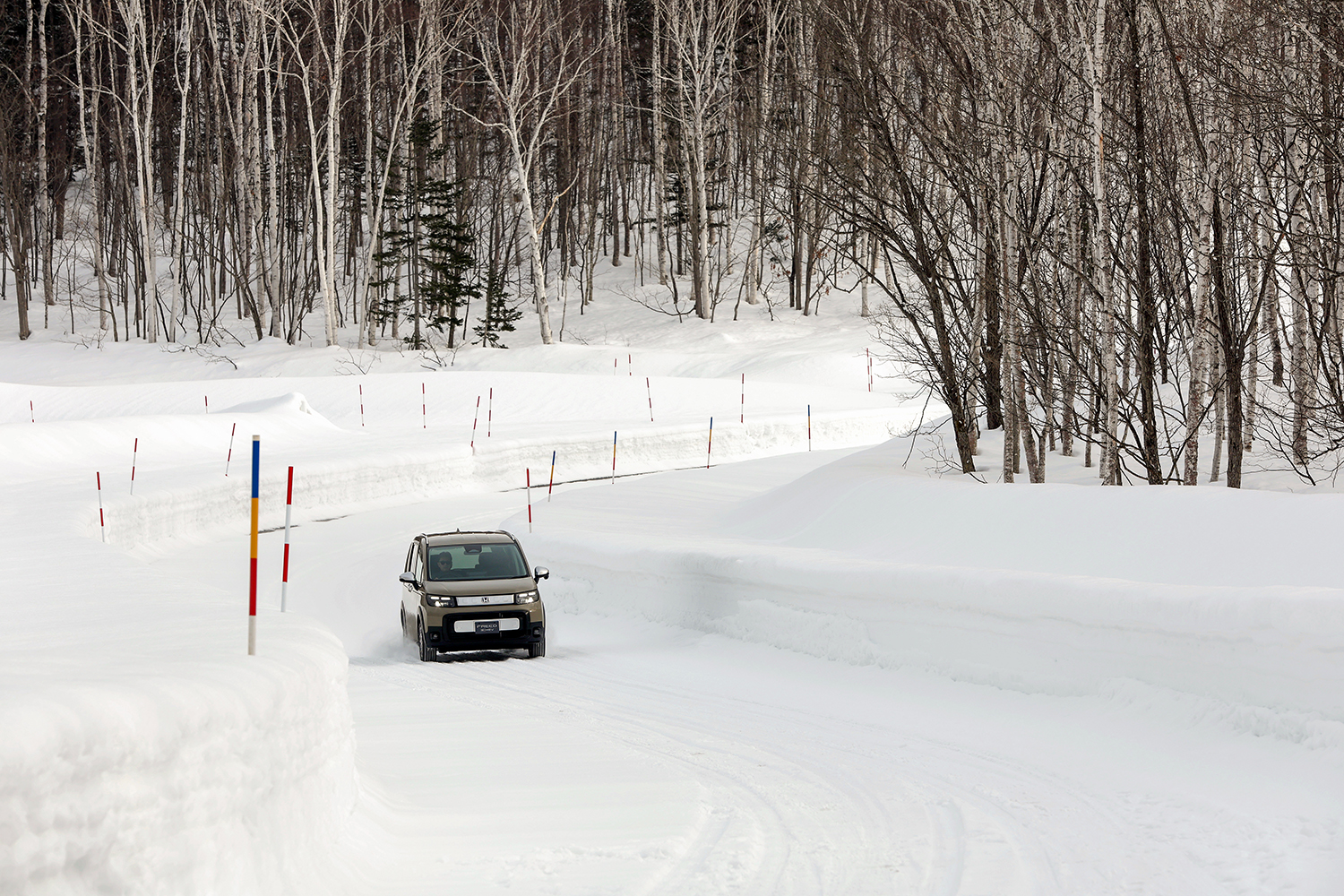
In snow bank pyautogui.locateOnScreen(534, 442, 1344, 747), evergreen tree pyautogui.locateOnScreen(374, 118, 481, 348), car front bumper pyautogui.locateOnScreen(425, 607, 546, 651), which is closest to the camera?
snow bank pyautogui.locateOnScreen(534, 442, 1344, 747)

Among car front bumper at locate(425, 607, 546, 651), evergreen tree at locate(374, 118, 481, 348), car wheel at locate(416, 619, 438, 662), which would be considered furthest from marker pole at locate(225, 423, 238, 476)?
evergreen tree at locate(374, 118, 481, 348)

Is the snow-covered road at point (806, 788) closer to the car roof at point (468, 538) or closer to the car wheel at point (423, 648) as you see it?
the car wheel at point (423, 648)

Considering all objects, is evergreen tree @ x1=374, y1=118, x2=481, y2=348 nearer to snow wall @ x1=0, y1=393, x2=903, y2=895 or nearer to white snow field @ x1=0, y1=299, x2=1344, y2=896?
white snow field @ x1=0, y1=299, x2=1344, y2=896

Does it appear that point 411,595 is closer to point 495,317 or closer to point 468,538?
point 468,538

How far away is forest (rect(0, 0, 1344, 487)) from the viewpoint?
16031 mm

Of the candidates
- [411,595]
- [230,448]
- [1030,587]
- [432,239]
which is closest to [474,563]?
[411,595]

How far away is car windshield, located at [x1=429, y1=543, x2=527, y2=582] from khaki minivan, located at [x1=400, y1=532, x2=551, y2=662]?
11 mm

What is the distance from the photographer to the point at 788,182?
80.5 ft

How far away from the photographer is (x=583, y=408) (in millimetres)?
38844

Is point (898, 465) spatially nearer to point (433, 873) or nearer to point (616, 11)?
point (433, 873)

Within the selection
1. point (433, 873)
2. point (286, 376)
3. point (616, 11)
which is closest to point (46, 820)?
point (433, 873)

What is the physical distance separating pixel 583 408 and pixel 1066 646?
2877cm

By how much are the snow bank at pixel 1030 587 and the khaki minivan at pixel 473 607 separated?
2207 millimetres

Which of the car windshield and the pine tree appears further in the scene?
the pine tree
